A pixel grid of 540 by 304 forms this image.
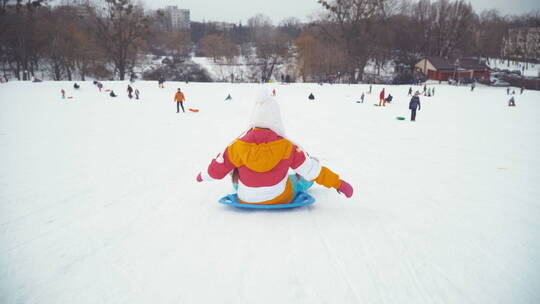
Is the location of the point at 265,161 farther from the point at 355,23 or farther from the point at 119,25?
the point at 355,23

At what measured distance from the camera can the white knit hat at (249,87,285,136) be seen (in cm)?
297

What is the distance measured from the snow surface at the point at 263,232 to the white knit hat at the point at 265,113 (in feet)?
3.62

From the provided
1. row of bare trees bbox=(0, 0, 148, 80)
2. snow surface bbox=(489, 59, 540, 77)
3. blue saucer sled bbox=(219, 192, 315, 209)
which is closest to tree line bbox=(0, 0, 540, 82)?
row of bare trees bbox=(0, 0, 148, 80)

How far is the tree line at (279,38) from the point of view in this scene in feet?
114

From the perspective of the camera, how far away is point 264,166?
2.96 metres

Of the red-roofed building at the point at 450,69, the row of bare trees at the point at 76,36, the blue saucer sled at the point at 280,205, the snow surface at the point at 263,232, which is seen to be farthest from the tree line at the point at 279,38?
the blue saucer sled at the point at 280,205

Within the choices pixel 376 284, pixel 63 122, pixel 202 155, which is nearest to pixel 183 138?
pixel 202 155

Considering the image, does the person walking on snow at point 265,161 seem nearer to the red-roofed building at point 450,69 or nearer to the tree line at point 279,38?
the tree line at point 279,38

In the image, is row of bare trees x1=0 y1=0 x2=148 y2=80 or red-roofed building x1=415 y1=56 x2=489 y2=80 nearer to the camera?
row of bare trees x1=0 y1=0 x2=148 y2=80

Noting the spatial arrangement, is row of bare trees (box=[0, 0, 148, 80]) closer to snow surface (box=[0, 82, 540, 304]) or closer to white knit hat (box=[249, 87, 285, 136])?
snow surface (box=[0, 82, 540, 304])

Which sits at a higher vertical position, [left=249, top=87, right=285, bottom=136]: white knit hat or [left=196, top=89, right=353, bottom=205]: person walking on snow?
[left=249, top=87, right=285, bottom=136]: white knit hat

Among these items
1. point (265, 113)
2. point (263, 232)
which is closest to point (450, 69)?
point (265, 113)

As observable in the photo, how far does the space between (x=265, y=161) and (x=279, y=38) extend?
5164 centimetres

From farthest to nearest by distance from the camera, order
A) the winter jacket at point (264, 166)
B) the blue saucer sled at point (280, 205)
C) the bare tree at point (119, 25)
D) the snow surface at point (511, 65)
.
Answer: the snow surface at point (511, 65) → the bare tree at point (119, 25) → the blue saucer sled at point (280, 205) → the winter jacket at point (264, 166)
